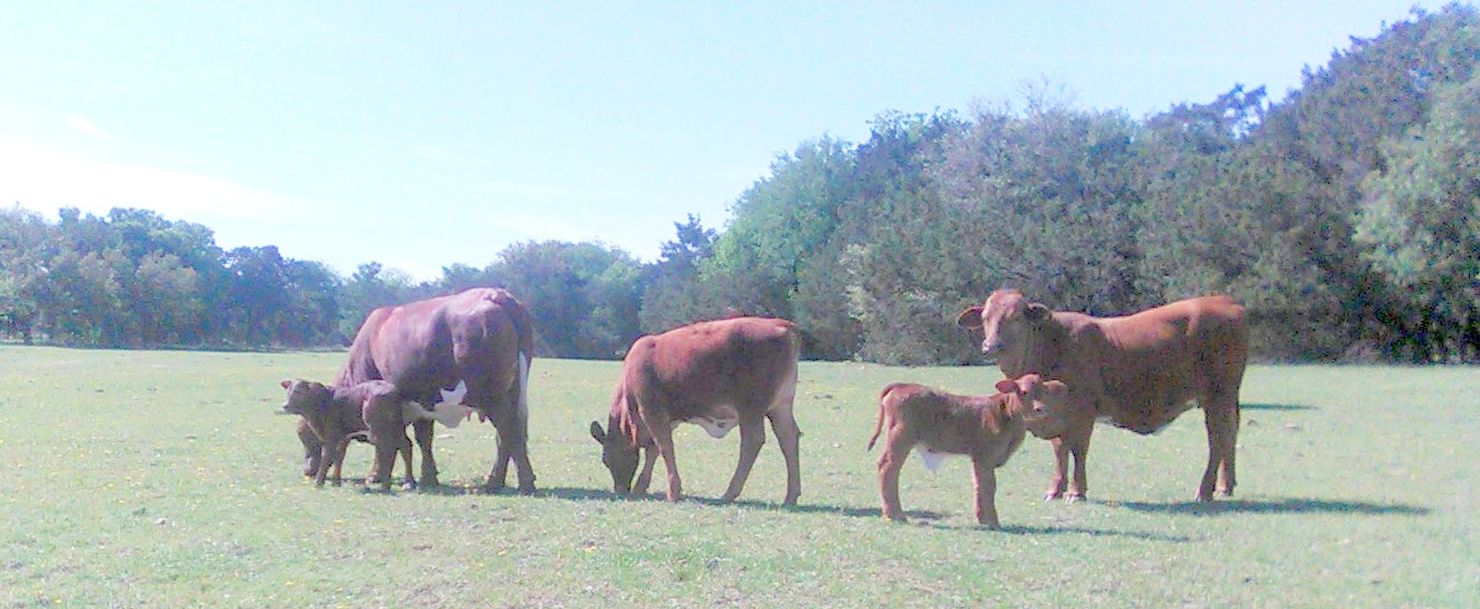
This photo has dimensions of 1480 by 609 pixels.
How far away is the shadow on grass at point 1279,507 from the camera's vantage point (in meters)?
12.2

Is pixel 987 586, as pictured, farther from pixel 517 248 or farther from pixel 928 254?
pixel 517 248

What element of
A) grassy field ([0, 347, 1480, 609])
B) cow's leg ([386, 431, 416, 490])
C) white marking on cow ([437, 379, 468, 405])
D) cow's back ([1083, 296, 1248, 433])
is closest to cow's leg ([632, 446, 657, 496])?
grassy field ([0, 347, 1480, 609])

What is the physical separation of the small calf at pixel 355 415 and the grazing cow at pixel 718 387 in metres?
2.46

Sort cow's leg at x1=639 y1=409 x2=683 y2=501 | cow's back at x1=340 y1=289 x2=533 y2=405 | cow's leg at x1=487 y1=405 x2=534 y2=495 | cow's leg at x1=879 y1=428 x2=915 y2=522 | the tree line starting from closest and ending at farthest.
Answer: cow's leg at x1=879 y1=428 x2=915 y2=522
cow's leg at x1=639 y1=409 x2=683 y2=501
cow's leg at x1=487 y1=405 x2=534 y2=495
cow's back at x1=340 y1=289 x2=533 y2=405
the tree line

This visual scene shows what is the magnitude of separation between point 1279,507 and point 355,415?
9.98 m

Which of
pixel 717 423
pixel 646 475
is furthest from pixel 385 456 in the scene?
pixel 717 423

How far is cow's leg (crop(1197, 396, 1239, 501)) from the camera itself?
1323cm

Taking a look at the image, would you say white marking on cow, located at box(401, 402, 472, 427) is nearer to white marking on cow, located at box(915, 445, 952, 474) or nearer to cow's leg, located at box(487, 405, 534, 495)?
cow's leg, located at box(487, 405, 534, 495)

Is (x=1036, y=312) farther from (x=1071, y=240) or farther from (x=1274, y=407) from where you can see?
(x=1071, y=240)

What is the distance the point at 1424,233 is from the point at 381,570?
44120 mm

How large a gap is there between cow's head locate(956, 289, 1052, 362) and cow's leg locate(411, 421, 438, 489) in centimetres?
642

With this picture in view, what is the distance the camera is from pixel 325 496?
1345 centimetres

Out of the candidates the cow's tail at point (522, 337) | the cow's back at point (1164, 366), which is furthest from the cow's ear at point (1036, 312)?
the cow's tail at point (522, 337)

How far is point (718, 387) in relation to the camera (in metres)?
13.2
